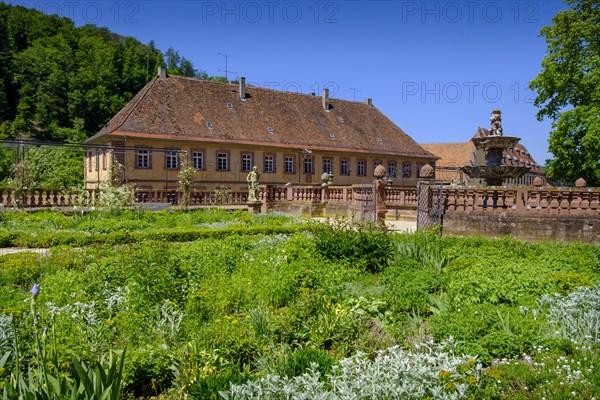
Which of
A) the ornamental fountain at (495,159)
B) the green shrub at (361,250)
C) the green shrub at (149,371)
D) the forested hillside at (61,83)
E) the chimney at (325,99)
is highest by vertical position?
the forested hillside at (61,83)

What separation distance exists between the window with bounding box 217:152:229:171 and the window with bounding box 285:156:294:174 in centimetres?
492

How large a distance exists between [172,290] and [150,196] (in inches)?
759

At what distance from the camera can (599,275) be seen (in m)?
7.99

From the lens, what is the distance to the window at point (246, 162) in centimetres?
3656

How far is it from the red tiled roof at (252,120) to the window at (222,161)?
1.16 metres

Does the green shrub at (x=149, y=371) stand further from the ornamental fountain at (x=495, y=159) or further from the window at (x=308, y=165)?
the window at (x=308, y=165)

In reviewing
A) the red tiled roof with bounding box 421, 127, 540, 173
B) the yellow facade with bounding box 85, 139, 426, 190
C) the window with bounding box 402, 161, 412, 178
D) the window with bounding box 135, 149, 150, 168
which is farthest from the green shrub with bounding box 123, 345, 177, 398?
the red tiled roof with bounding box 421, 127, 540, 173

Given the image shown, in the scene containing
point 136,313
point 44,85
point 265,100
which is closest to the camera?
point 136,313

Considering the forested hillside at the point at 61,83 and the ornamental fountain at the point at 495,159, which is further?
the forested hillside at the point at 61,83

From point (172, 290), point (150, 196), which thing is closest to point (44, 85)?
point (150, 196)

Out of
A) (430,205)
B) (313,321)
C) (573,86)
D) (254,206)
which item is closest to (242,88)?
(254,206)

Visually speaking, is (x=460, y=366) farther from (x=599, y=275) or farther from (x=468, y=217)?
(x=468, y=217)

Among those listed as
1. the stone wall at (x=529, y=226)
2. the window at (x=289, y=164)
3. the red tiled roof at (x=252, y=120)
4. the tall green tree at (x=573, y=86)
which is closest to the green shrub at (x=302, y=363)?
the stone wall at (x=529, y=226)

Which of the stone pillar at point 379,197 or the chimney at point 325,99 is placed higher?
the chimney at point 325,99
